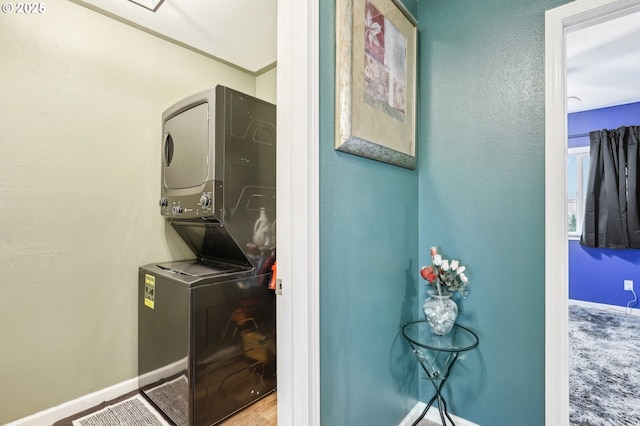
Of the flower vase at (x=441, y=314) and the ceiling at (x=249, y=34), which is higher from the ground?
the ceiling at (x=249, y=34)

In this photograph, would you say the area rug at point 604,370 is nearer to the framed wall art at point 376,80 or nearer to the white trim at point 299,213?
the white trim at point 299,213

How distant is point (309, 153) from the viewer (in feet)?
3.60

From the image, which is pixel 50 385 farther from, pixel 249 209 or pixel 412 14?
pixel 412 14

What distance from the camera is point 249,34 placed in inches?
83.4

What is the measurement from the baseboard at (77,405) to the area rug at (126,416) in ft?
0.23

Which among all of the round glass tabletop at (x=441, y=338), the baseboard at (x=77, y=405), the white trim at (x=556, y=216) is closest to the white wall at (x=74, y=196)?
the baseboard at (x=77, y=405)

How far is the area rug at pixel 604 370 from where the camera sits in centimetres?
184

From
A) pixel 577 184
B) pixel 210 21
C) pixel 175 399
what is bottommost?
pixel 175 399

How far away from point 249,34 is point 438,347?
2.23 metres

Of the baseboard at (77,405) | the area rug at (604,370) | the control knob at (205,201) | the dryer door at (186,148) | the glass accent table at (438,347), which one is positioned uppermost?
the dryer door at (186,148)

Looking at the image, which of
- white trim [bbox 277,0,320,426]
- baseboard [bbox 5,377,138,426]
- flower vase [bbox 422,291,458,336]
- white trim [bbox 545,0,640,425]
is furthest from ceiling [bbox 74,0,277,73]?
baseboard [bbox 5,377,138,426]

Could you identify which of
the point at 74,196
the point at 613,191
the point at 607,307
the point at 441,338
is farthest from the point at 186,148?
the point at 607,307

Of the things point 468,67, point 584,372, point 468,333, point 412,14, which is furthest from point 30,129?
point 584,372

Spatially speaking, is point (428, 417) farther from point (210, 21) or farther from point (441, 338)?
point (210, 21)
